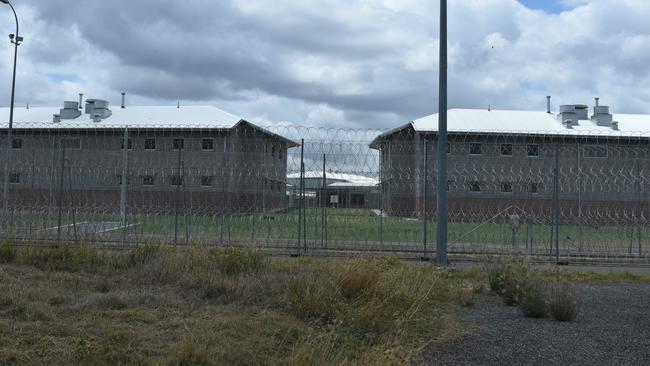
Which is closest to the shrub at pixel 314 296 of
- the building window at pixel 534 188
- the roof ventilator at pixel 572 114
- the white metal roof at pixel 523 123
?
the building window at pixel 534 188

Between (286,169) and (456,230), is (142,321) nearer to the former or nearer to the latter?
(286,169)

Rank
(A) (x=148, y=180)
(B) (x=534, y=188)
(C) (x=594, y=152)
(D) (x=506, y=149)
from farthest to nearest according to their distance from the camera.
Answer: (C) (x=594, y=152) < (B) (x=534, y=188) < (A) (x=148, y=180) < (D) (x=506, y=149)

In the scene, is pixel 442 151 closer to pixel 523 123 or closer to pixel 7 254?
pixel 7 254

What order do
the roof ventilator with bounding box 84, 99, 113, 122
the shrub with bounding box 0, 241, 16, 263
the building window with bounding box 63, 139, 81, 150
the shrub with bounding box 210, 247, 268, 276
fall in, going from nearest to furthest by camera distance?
the shrub with bounding box 210, 247, 268, 276, the shrub with bounding box 0, 241, 16, 263, the building window with bounding box 63, 139, 81, 150, the roof ventilator with bounding box 84, 99, 113, 122

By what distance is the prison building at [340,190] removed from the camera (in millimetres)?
11766

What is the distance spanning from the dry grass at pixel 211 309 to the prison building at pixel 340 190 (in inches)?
138

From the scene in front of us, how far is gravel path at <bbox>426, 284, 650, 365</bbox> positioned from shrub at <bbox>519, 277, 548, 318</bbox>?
0.11 meters

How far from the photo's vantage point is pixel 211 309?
19.3ft

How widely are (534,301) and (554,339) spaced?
1.03 meters

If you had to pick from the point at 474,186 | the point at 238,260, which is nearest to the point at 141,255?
the point at 238,260

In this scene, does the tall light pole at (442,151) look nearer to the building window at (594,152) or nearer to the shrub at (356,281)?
the shrub at (356,281)

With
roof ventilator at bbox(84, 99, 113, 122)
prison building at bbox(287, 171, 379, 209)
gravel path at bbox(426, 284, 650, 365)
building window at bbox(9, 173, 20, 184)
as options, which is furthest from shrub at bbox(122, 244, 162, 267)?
roof ventilator at bbox(84, 99, 113, 122)

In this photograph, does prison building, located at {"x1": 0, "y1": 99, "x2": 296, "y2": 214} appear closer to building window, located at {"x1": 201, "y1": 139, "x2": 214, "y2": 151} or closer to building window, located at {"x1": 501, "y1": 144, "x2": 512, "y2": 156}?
building window, located at {"x1": 201, "y1": 139, "x2": 214, "y2": 151}

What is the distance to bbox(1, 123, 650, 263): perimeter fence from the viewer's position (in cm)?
1189
